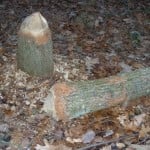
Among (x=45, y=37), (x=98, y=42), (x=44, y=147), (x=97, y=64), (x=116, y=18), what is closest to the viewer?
(x=44, y=147)

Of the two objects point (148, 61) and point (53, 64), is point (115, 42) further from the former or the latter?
point (53, 64)

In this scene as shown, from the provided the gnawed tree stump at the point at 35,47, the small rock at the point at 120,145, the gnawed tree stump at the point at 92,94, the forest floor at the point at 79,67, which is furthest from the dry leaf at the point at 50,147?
the gnawed tree stump at the point at 35,47

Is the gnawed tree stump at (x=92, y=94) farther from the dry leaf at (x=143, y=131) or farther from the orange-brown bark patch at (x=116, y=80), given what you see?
the dry leaf at (x=143, y=131)

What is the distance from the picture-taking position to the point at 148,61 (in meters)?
5.71

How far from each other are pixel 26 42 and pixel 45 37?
22 cm

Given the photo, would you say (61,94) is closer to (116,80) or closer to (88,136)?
(88,136)

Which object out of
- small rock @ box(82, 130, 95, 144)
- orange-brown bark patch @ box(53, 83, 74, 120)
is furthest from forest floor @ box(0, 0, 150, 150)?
orange-brown bark patch @ box(53, 83, 74, 120)

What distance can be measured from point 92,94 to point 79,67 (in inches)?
36.5

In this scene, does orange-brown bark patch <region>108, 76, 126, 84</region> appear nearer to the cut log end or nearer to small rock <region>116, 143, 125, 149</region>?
small rock <region>116, 143, 125, 149</region>

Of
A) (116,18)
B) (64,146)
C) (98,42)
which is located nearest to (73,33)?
(98,42)

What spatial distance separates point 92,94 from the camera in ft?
14.4

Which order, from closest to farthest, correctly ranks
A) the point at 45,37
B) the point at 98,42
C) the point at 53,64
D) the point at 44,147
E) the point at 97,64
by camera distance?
the point at 44,147
the point at 45,37
the point at 53,64
the point at 97,64
the point at 98,42

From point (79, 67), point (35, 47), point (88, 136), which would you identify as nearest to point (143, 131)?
point (88, 136)

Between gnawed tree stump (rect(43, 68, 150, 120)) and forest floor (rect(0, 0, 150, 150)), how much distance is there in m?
0.16
